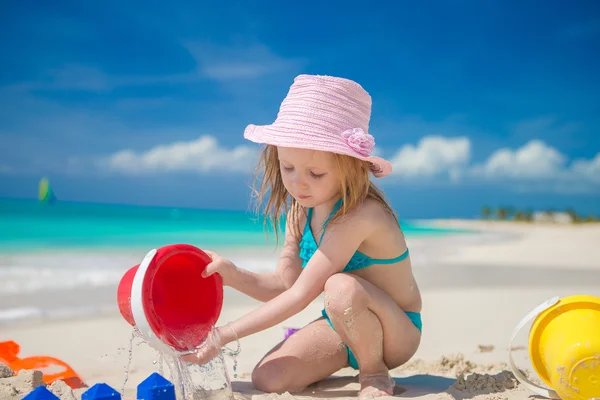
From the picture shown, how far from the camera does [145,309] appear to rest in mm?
2107

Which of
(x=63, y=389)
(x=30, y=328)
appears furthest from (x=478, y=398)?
(x=30, y=328)

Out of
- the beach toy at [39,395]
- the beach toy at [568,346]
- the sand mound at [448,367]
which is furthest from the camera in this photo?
the sand mound at [448,367]

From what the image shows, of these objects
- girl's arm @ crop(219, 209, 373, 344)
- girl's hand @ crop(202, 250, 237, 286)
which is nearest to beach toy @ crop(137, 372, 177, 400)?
girl's arm @ crop(219, 209, 373, 344)

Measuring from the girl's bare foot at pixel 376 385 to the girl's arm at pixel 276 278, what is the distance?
Answer: 65cm

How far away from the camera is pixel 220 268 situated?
2.53m

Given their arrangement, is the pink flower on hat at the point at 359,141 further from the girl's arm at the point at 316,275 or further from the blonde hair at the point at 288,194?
the girl's arm at the point at 316,275

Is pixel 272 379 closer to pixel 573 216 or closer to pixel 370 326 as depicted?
pixel 370 326

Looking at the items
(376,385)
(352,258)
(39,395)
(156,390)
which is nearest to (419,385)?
(376,385)

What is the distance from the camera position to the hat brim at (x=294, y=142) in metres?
2.38

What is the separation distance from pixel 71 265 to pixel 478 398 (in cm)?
683

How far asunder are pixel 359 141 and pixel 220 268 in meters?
0.84

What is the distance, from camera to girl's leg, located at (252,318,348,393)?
8.48ft

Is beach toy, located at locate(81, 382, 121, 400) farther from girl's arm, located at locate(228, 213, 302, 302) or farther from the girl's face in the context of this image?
the girl's face

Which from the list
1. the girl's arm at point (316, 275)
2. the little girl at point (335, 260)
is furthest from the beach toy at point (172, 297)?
the girl's arm at point (316, 275)
